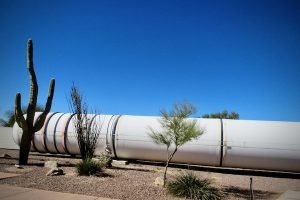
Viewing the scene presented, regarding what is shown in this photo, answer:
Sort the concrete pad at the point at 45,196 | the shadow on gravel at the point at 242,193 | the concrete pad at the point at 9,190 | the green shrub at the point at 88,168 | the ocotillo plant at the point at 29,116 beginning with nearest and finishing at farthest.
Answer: the concrete pad at the point at 45,196, the concrete pad at the point at 9,190, the shadow on gravel at the point at 242,193, the green shrub at the point at 88,168, the ocotillo plant at the point at 29,116

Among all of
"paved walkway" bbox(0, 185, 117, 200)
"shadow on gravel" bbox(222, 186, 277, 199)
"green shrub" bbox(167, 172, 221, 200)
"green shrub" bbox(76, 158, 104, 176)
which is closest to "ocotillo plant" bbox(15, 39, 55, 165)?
"green shrub" bbox(76, 158, 104, 176)

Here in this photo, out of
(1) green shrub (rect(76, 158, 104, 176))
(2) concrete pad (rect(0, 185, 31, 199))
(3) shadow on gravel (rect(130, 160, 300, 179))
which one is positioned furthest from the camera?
(3) shadow on gravel (rect(130, 160, 300, 179))

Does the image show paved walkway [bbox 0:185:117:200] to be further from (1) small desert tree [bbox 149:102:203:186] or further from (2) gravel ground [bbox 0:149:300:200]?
(1) small desert tree [bbox 149:102:203:186]

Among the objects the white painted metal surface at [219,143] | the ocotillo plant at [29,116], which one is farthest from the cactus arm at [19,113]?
the white painted metal surface at [219,143]

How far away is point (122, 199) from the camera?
6410mm

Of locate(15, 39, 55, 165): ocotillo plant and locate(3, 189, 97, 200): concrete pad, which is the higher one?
locate(15, 39, 55, 165): ocotillo plant

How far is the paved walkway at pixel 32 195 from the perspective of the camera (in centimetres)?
600

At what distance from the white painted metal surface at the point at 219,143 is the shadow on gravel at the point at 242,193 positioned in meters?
3.59

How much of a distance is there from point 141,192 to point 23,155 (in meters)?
6.96

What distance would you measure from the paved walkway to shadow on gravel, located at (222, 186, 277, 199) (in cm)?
422

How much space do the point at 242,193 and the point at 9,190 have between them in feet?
23.0

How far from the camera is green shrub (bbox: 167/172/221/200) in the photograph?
275 inches

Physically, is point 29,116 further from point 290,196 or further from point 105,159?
point 290,196

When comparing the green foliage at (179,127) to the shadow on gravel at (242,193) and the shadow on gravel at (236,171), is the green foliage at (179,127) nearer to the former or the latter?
the shadow on gravel at (242,193)
